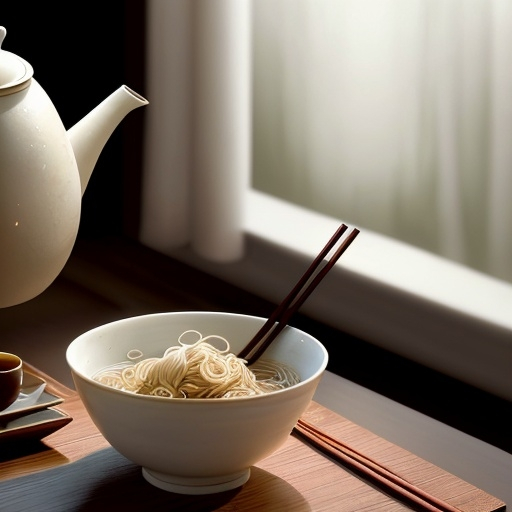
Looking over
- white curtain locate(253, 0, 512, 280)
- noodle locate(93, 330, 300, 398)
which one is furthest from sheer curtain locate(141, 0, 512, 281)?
noodle locate(93, 330, 300, 398)

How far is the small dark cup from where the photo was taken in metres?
0.88

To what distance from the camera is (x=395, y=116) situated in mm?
1631

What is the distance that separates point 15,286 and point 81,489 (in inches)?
7.9

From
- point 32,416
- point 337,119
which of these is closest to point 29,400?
point 32,416

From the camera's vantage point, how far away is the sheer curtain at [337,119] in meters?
1.48

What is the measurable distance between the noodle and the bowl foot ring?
0.06m

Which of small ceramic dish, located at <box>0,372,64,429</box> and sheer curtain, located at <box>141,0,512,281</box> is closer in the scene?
small ceramic dish, located at <box>0,372,64,429</box>

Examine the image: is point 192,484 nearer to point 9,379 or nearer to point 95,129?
point 9,379

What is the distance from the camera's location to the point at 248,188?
196cm

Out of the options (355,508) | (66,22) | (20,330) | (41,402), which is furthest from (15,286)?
(66,22)

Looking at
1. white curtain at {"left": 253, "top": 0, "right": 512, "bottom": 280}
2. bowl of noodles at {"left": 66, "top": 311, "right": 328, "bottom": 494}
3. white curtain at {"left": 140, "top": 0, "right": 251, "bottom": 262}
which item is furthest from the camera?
white curtain at {"left": 140, "top": 0, "right": 251, "bottom": 262}

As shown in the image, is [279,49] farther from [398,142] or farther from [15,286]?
[15,286]

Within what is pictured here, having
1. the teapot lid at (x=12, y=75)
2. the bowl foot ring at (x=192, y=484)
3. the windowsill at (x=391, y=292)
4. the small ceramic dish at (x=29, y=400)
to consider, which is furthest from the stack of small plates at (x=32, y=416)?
the windowsill at (x=391, y=292)

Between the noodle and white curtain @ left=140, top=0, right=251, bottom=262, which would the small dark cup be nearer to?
the noodle
